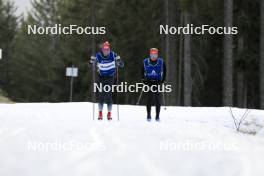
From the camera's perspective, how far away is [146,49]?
3997cm

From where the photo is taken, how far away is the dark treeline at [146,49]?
31.1 metres

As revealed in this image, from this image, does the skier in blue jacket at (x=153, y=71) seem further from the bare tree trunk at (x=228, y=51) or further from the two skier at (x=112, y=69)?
the bare tree trunk at (x=228, y=51)

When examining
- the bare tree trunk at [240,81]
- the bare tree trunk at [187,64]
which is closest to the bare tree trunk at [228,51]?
the bare tree trunk at [240,81]

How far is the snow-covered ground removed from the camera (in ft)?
26.0

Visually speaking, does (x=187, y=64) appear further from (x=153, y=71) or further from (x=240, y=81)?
(x=153, y=71)

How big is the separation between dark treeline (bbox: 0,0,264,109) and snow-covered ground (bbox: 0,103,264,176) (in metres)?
15.6

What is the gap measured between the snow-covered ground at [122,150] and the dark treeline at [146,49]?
15.6m

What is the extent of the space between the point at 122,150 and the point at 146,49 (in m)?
31.3

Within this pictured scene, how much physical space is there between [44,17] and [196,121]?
53.0m

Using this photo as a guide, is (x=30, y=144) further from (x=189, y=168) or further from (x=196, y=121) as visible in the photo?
(x=196, y=121)

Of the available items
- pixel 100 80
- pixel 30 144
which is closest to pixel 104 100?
pixel 100 80

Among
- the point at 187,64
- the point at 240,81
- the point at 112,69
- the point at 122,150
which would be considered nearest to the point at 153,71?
the point at 112,69

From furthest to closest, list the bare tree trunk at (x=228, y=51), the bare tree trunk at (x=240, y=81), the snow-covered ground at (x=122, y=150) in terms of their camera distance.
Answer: the bare tree trunk at (x=240, y=81) → the bare tree trunk at (x=228, y=51) → the snow-covered ground at (x=122, y=150)

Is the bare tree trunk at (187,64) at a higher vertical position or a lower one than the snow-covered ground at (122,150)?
higher
